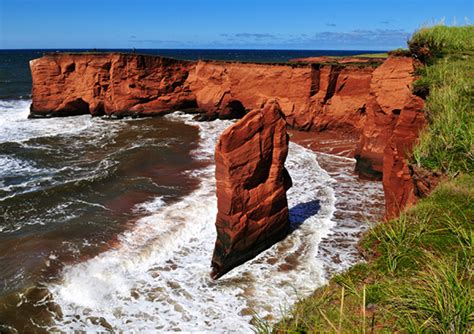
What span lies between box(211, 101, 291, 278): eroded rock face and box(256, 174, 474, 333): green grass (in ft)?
13.8

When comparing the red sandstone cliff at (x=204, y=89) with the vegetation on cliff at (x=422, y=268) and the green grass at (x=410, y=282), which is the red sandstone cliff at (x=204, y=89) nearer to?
the vegetation on cliff at (x=422, y=268)

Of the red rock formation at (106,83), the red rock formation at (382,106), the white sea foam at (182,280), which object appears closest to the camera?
the white sea foam at (182,280)

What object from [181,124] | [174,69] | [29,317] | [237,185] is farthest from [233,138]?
[174,69]

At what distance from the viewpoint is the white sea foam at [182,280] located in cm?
736

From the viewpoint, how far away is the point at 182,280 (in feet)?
28.1

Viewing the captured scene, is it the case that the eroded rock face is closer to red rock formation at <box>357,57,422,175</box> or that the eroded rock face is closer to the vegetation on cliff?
the vegetation on cliff

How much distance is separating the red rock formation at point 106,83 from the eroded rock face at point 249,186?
67.3ft

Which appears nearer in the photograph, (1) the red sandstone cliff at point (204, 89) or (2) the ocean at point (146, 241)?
(2) the ocean at point (146, 241)

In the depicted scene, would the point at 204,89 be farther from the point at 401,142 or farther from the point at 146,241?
the point at 401,142

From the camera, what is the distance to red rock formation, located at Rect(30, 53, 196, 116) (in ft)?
91.9

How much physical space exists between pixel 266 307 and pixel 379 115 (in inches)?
368

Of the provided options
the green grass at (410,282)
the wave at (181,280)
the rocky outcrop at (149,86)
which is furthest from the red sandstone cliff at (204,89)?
the green grass at (410,282)

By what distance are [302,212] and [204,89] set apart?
58.5 feet

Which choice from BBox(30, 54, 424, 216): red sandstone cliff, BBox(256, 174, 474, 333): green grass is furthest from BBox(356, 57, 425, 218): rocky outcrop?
BBox(256, 174, 474, 333): green grass
